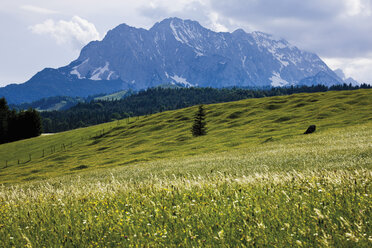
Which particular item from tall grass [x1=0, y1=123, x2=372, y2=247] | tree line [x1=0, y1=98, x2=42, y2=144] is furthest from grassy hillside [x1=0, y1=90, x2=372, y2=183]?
tall grass [x1=0, y1=123, x2=372, y2=247]

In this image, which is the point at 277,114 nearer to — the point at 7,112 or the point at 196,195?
the point at 196,195

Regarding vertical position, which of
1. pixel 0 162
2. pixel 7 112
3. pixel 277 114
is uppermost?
pixel 7 112

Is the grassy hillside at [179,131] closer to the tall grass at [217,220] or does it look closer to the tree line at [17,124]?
the tree line at [17,124]

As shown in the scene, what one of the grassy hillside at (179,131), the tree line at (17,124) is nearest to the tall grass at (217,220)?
the grassy hillside at (179,131)

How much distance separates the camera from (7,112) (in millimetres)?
145750

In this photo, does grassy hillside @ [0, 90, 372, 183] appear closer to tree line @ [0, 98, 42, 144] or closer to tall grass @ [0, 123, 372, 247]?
tree line @ [0, 98, 42, 144]

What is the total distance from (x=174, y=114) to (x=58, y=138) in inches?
2071

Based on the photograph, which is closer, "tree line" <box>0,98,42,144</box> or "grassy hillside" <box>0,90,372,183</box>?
"grassy hillside" <box>0,90,372,183</box>

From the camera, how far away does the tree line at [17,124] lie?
142625 millimetres

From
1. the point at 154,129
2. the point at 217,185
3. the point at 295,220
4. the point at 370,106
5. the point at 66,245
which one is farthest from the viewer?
the point at 154,129

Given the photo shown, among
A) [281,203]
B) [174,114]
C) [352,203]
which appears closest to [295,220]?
[281,203]

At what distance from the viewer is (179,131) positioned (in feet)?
328

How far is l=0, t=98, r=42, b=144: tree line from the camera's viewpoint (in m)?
143

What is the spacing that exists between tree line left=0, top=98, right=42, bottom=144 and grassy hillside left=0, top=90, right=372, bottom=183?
2346 centimetres
